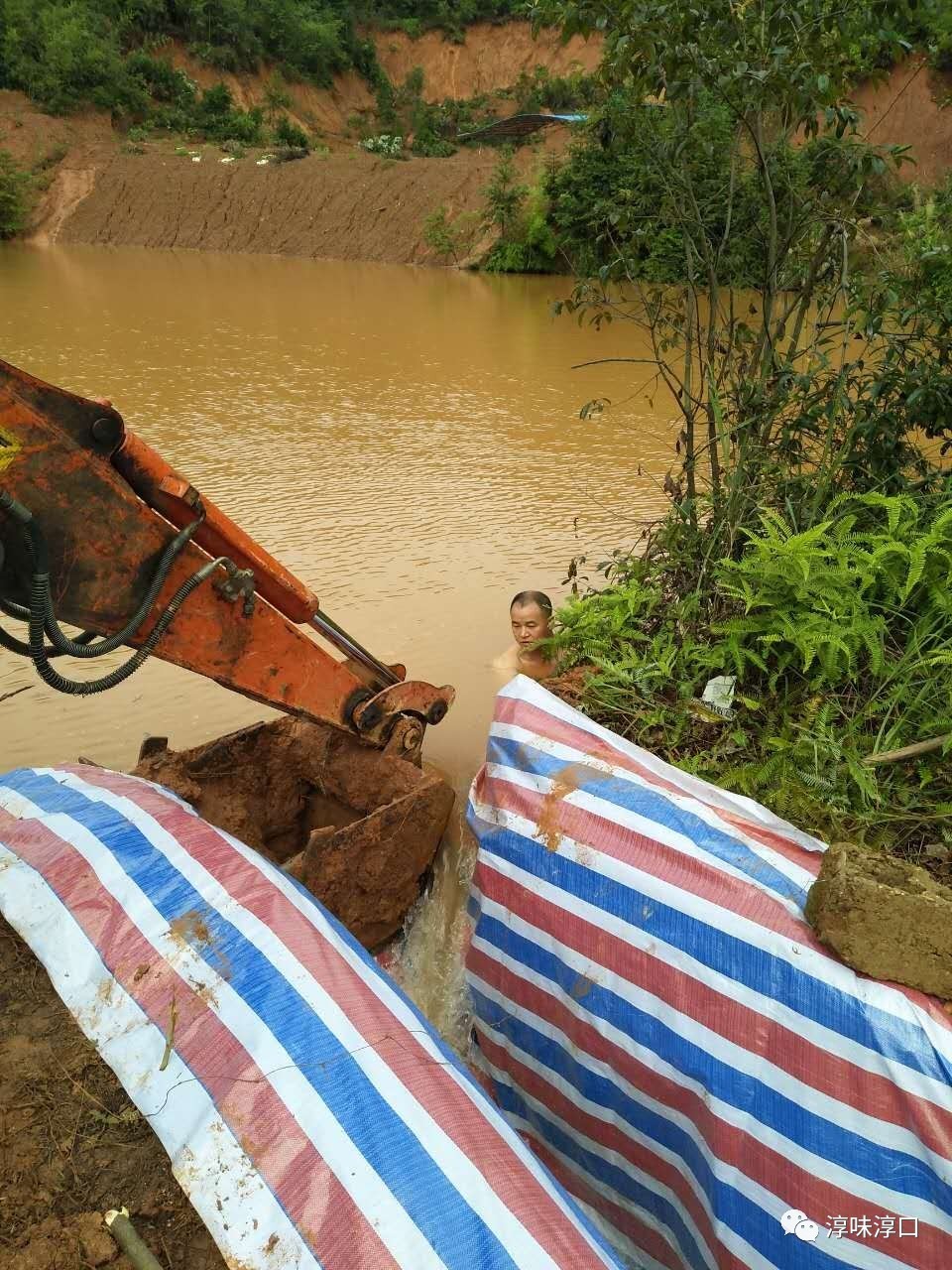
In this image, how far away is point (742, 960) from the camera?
5.63ft

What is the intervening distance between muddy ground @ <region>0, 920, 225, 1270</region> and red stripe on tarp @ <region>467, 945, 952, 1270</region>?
890mm

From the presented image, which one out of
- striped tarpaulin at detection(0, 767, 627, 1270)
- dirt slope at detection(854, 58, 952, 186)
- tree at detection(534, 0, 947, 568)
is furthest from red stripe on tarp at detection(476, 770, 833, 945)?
dirt slope at detection(854, 58, 952, 186)

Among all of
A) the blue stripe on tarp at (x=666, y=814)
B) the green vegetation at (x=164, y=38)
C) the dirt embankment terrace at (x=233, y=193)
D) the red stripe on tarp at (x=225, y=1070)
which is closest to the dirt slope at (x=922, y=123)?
the dirt embankment terrace at (x=233, y=193)

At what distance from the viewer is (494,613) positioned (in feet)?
16.3

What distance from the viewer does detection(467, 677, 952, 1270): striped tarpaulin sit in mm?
1489

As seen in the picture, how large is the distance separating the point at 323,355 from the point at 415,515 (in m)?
6.21

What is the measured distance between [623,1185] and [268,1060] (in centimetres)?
97

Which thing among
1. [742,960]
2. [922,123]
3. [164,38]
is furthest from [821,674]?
[164,38]

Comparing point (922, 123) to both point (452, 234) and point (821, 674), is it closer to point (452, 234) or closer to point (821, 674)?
point (452, 234)

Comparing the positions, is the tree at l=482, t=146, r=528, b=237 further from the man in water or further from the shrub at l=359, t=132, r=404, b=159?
the man in water

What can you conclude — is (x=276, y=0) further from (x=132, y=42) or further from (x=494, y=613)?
(x=494, y=613)

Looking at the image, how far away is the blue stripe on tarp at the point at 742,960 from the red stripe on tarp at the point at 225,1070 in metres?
0.82

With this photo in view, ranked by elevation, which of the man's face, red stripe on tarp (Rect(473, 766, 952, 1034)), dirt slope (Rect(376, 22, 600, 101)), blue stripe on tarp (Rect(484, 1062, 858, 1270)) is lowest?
blue stripe on tarp (Rect(484, 1062, 858, 1270))

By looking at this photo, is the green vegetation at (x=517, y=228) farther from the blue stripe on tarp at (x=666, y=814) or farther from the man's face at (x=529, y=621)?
the blue stripe on tarp at (x=666, y=814)
